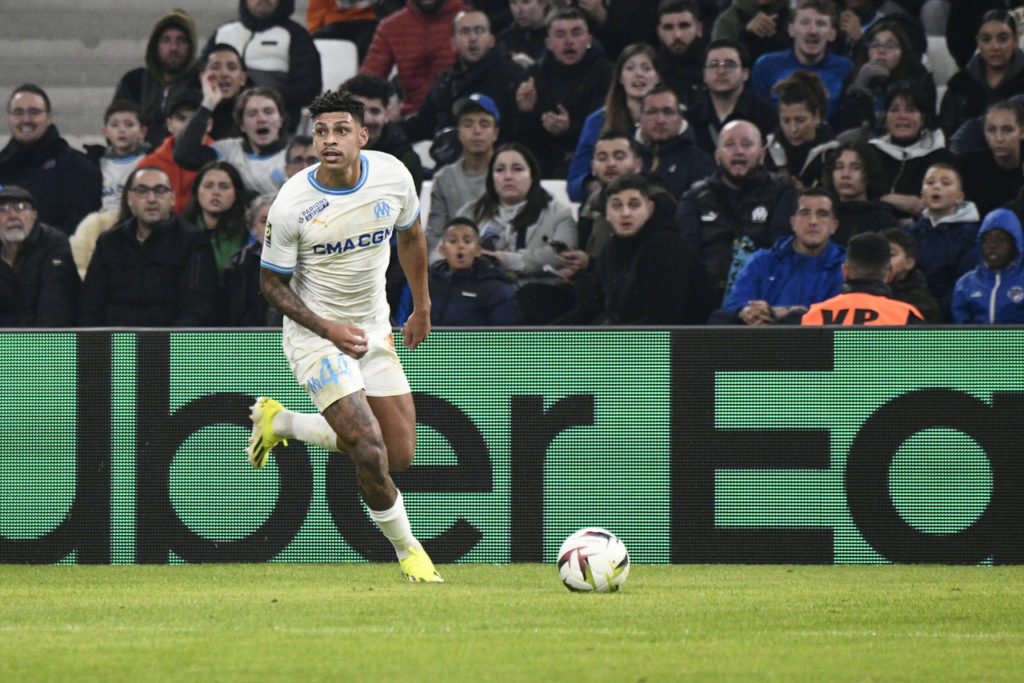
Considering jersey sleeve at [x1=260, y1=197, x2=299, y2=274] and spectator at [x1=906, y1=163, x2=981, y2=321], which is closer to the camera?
jersey sleeve at [x1=260, y1=197, x2=299, y2=274]

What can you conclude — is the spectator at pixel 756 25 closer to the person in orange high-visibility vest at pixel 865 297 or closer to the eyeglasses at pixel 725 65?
the eyeglasses at pixel 725 65

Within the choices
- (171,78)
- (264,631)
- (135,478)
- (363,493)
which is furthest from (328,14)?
(264,631)

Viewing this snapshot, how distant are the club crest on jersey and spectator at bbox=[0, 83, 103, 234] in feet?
19.8

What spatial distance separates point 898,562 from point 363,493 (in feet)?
10.8

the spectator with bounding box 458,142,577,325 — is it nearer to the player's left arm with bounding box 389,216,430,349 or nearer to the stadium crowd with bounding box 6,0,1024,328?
the stadium crowd with bounding box 6,0,1024,328

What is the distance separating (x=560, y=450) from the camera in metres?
9.71

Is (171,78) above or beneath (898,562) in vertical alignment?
above

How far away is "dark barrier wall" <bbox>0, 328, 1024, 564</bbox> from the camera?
31.2 feet

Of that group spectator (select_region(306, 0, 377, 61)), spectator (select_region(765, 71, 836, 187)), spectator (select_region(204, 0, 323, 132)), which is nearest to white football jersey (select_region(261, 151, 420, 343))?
spectator (select_region(765, 71, 836, 187))

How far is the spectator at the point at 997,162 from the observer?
1189cm

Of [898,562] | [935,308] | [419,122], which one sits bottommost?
[898,562]

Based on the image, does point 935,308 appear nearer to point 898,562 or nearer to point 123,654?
point 898,562

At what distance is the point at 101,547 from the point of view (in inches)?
384

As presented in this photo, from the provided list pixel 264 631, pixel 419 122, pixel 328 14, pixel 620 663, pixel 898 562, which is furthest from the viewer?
pixel 328 14
